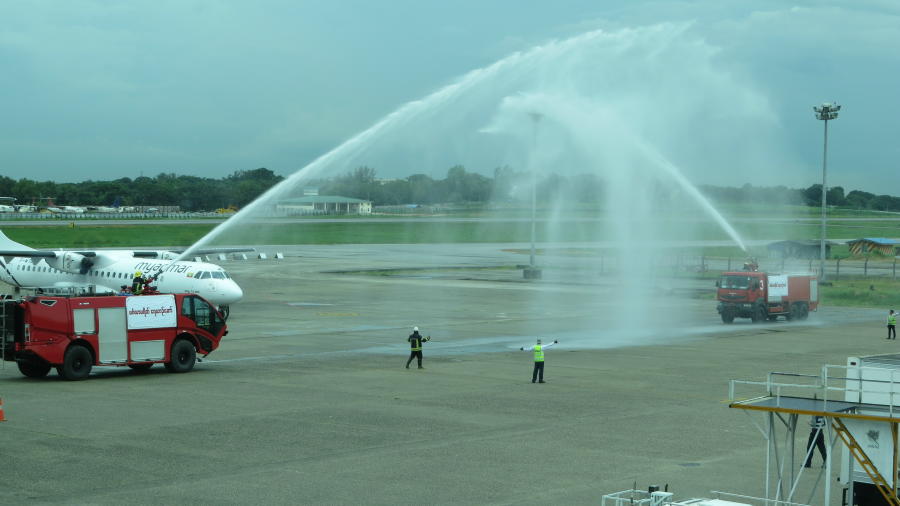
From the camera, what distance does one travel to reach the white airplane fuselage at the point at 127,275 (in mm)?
41562

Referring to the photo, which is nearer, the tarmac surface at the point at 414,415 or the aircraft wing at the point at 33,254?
the tarmac surface at the point at 414,415

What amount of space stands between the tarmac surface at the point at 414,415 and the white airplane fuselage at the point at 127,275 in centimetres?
205

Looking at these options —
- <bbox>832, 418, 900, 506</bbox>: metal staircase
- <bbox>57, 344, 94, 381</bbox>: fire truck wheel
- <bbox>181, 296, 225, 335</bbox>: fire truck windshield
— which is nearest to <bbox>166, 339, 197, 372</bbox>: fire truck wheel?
<bbox>181, 296, 225, 335</bbox>: fire truck windshield

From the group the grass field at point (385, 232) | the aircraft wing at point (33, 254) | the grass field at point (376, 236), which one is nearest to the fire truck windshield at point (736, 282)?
the grass field at point (376, 236)

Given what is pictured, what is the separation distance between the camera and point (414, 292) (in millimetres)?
59719

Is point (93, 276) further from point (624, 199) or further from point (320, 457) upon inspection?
point (320, 457)

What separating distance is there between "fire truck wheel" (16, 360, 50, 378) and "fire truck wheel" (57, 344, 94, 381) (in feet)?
2.63

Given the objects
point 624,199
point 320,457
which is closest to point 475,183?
point 624,199

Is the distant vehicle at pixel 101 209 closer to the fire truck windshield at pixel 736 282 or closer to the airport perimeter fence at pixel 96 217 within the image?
the airport perimeter fence at pixel 96 217

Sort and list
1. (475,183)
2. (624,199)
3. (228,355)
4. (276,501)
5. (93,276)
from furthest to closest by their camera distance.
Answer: (475,183) → (624,199) → (93,276) → (228,355) → (276,501)

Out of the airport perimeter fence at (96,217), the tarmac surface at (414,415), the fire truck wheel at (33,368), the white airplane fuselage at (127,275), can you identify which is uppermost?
the airport perimeter fence at (96,217)

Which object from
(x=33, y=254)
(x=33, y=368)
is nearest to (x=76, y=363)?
(x=33, y=368)

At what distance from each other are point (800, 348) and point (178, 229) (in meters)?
92.2

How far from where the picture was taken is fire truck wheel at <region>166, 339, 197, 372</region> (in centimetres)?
2828
